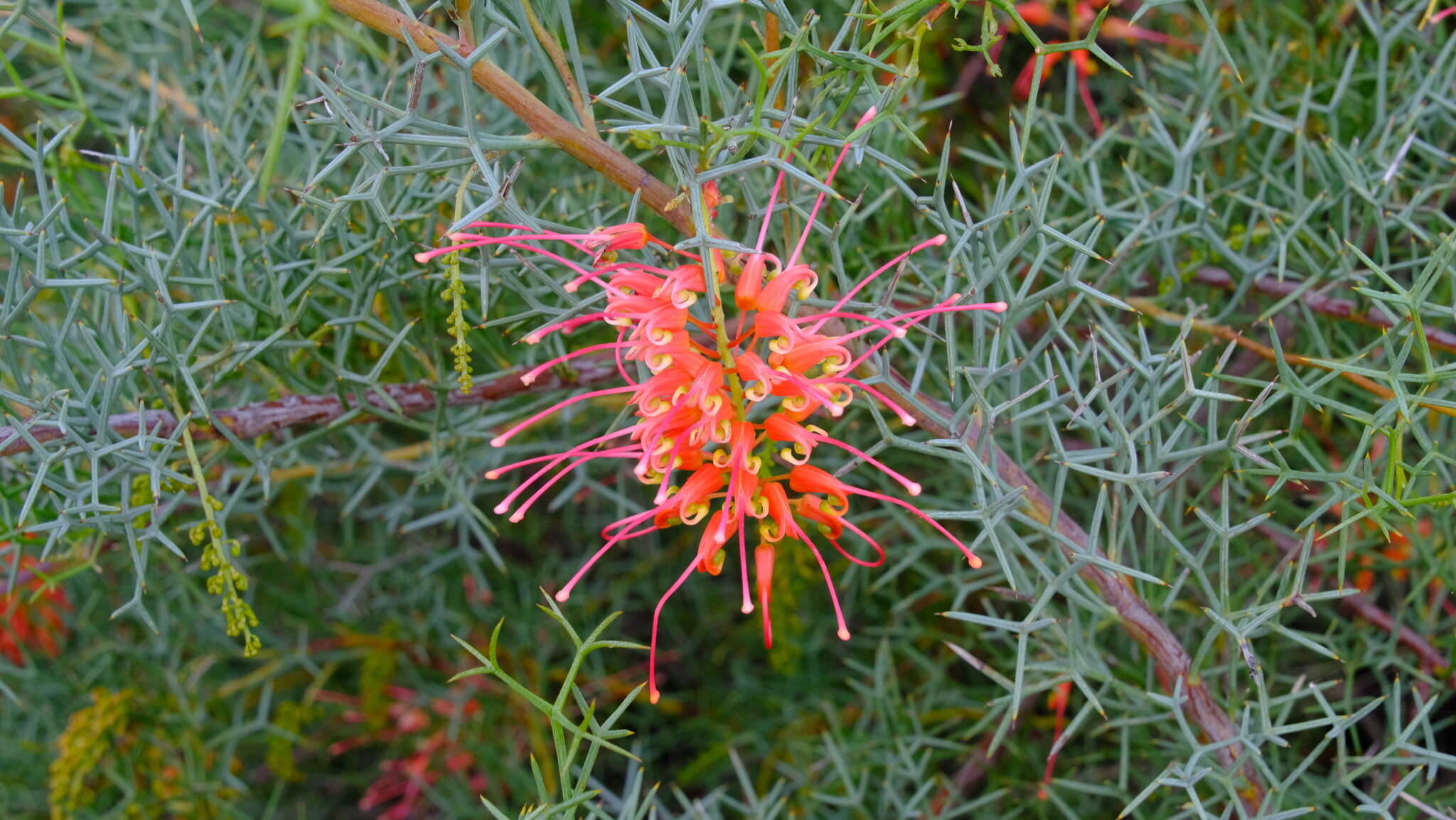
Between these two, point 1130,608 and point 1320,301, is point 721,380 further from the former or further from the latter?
point 1320,301

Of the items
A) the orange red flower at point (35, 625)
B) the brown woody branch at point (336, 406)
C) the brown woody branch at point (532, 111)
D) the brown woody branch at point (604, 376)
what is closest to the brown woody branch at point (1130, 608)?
the brown woody branch at point (604, 376)

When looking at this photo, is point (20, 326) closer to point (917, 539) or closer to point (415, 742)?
point (415, 742)

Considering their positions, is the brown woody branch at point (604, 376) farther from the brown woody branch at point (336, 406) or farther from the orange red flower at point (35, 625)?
the orange red flower at point (35, 625)

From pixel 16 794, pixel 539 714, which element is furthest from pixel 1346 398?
pixel 16 794

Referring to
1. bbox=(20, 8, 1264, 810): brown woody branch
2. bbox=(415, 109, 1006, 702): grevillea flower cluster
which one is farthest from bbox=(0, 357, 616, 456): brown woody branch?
bbox=(415, 109, 1006, 702): grevillea flower cluster

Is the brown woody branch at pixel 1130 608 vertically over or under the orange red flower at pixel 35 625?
over

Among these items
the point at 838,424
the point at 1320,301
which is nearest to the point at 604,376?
the point at 838,424
